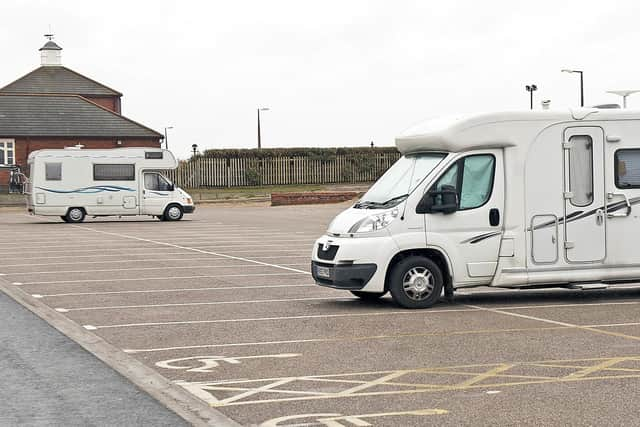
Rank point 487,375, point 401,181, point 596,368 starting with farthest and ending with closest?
point 401,181 < point 596,368 < point 487,375

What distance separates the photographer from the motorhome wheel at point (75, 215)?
4428cm

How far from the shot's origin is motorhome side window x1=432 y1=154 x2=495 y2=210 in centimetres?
1443

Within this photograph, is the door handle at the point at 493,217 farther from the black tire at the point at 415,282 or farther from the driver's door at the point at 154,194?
the driver's door at the point at 154,194

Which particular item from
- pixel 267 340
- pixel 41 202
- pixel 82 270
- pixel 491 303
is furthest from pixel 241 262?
pixel 41 202

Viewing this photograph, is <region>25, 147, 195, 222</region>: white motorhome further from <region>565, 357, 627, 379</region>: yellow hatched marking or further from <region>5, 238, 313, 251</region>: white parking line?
<region>565, 357, 627, 379</region>: yellow hatched marking

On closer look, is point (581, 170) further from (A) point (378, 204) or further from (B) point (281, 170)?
(B) point (281, 170)

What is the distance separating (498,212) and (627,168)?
1921 millimetres

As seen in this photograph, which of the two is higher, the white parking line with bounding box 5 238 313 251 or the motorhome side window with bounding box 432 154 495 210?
the motorhome side window with bounding box 432 154 495 210

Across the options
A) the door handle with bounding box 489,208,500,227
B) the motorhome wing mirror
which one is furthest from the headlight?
the door handle with bounding box 489,208,500,227

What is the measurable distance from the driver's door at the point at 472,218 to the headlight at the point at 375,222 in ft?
1.47

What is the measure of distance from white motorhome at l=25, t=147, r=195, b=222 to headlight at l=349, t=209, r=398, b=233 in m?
31.0

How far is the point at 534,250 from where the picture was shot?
14617mm

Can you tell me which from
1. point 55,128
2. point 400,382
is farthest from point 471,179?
point 55,128

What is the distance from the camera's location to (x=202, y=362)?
10.4 meters
